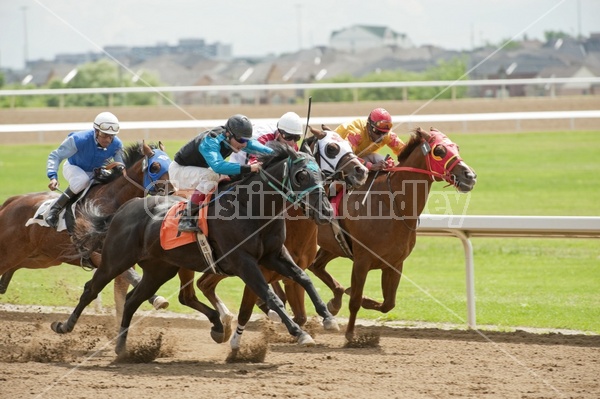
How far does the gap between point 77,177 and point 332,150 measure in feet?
8.53

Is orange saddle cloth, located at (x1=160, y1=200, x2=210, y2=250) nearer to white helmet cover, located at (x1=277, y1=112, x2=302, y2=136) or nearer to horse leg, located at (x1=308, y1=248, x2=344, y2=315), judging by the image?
white helmet cover, located at (x1=277, y1=112, x2=302, y2=136)

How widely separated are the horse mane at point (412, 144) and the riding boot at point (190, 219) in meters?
2.04

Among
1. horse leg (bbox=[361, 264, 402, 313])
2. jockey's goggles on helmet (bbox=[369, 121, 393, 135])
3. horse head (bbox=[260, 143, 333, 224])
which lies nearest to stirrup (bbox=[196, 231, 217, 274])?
horse head (bbox=[260, 143, 333, 224])

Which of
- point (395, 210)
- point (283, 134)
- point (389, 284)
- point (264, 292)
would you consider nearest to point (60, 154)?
point (283, 134)

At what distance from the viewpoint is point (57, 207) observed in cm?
865

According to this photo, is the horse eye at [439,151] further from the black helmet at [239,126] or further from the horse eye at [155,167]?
the horse eye at [155,167]

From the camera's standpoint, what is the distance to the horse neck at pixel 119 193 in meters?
8.41

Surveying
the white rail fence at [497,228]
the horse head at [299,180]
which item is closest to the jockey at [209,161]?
the horse head at [299,180]

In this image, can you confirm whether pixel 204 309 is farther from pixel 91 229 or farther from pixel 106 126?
pixel 106 126

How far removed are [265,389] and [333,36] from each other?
9036 centimetres

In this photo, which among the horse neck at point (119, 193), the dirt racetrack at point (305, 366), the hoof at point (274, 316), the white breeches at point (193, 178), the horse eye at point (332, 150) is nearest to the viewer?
the dirt racetrack at point (305, 366)

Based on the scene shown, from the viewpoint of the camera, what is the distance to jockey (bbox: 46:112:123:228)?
8617 mm

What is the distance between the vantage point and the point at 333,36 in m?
94.6

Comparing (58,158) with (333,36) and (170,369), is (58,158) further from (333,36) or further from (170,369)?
(333,36)
